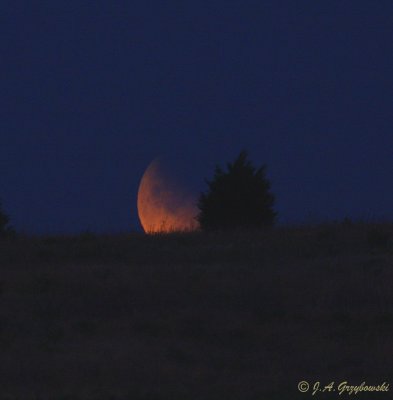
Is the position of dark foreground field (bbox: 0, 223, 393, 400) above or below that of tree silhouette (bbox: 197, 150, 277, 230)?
below

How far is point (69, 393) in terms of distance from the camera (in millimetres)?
11648

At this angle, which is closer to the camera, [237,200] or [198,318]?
[198,318]

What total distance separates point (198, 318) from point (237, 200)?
1682cm

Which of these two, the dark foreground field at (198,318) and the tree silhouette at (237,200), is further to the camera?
the tree silhouette at (237,200)

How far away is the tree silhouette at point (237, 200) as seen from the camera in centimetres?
3169

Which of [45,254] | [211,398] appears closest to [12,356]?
[211,398]

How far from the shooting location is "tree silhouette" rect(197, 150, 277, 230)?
3169 centimetres

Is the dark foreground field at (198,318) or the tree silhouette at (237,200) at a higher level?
the tree silhouette at (237,200)

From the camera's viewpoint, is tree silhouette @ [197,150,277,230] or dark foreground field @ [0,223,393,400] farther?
tree silhouette @ [197,150,277,230]

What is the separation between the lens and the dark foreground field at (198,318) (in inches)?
488

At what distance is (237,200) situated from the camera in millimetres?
31922

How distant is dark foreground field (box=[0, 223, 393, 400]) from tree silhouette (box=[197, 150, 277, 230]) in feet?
30.2

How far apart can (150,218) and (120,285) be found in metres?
16.3

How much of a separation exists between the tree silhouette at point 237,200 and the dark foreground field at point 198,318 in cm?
921
